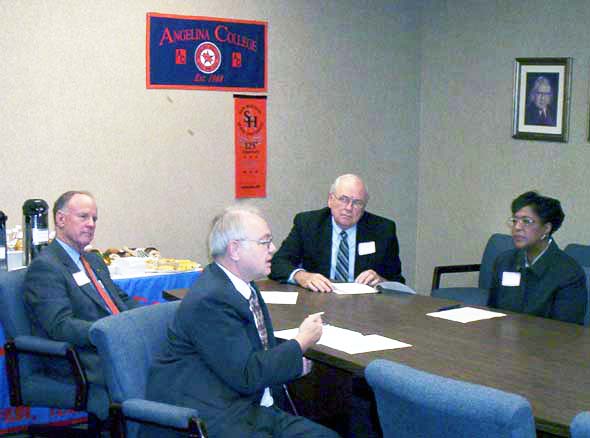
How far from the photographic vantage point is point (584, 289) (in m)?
3.99

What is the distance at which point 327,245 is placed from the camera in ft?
16.2

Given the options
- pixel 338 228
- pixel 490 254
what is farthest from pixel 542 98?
pixel 338 228

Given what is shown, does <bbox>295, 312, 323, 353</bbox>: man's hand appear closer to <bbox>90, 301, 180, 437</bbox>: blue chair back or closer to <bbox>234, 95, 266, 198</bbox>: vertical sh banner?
<bbox>90, 301, 180, 437</bbox>: blue chair back

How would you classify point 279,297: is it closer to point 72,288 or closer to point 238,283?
point 72,288

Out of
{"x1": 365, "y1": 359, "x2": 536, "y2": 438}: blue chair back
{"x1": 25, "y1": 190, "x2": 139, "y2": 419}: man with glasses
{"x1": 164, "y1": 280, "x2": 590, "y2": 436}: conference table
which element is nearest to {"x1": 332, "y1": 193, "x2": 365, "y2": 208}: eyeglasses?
{"x1": 164, "y1": 280, "x2": 590, "y2": 436}: conference table

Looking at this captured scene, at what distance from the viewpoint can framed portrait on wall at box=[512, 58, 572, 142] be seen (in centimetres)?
618

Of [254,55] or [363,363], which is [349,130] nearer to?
[254,55]

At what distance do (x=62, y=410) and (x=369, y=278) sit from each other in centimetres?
181

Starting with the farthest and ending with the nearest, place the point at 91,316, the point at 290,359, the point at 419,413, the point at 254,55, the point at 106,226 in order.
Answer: the point at 254,55 → the point at 106,226 → the point at 91,316 → the point at 290,359 → the point at 419,413

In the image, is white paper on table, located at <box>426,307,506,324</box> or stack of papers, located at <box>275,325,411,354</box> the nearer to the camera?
stack of papers, located at <box>275,325,411,354</box>

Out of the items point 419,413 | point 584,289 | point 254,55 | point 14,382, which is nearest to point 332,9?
point 254,55

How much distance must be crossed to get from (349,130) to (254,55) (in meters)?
1.05

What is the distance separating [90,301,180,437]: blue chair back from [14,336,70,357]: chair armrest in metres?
0.71

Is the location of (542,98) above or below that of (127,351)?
above
